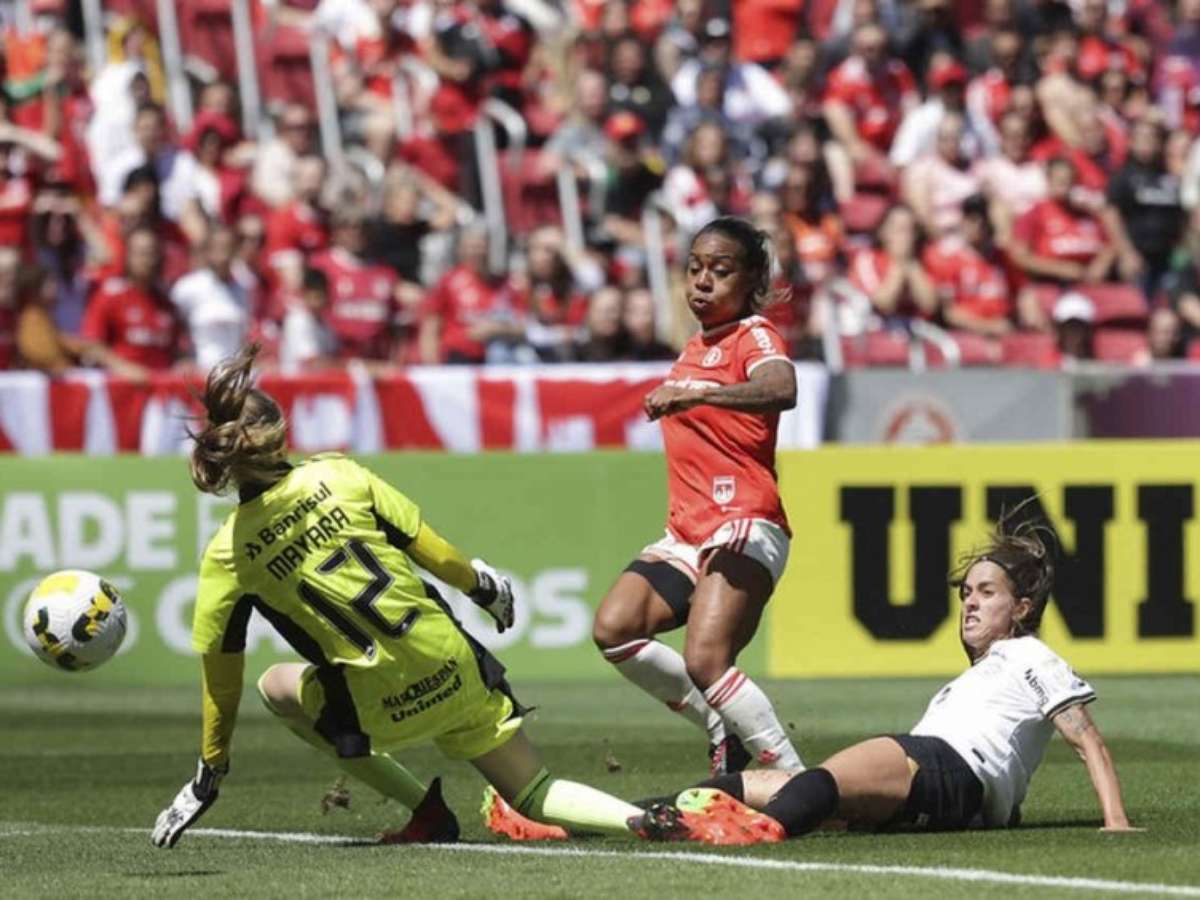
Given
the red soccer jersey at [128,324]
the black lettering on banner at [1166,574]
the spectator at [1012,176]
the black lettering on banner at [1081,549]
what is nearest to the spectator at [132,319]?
the red soccer jersey at [128,324]

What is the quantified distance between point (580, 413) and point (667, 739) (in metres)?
4.94

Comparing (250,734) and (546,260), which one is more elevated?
(546,260)

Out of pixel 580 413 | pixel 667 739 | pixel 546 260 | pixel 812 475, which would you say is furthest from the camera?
pixel 546 260

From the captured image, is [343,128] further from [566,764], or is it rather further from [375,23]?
[566,764]

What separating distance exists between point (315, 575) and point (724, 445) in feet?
6.63

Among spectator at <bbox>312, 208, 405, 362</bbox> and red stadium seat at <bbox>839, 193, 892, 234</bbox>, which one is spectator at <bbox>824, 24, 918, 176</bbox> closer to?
red stadium seat at <bbox>839, 193, 892, 234</bbox>

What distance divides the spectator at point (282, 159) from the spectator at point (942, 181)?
4793 millimetres

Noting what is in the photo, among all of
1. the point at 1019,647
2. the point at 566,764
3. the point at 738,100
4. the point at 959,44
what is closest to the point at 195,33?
the point at 738,100

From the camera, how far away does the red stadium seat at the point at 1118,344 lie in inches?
835

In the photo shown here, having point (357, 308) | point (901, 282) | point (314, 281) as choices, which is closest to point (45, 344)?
point (314, 281)

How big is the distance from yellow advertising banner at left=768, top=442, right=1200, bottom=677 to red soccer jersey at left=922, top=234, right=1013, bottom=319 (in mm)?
4133

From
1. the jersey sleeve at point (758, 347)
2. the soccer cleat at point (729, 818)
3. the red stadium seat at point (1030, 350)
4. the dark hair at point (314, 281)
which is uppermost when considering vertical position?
the dark hair at point (314, 281)

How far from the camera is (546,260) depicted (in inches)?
800

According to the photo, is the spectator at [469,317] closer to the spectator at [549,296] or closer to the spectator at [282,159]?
the spectator at [549,296]
